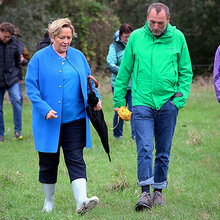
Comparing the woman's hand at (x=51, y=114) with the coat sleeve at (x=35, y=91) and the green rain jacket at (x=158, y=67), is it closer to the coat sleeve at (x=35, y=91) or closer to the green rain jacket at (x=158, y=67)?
the coat sleeve at (x=35, y=91)

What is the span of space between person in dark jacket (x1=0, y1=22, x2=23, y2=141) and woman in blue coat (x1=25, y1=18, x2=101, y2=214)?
16.2ft

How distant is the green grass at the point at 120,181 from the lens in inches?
199

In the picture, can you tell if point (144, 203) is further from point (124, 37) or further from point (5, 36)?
point (5, 36)

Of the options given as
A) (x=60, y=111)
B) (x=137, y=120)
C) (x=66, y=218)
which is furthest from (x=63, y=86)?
(x=66, y=218)

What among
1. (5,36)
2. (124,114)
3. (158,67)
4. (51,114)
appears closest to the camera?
(51,114)

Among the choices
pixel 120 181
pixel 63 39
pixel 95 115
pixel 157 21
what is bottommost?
pixel 120 181

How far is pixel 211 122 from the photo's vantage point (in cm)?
1146

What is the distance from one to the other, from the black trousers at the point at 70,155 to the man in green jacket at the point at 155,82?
62cm

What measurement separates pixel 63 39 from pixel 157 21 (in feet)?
3.17

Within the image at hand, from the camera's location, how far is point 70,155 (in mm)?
4898

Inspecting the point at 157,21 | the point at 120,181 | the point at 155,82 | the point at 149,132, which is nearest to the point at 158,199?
the point at 149,132

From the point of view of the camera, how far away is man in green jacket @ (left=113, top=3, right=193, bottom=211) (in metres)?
5.04

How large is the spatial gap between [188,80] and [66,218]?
1.88 meters

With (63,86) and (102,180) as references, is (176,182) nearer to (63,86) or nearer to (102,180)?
(102,180)
